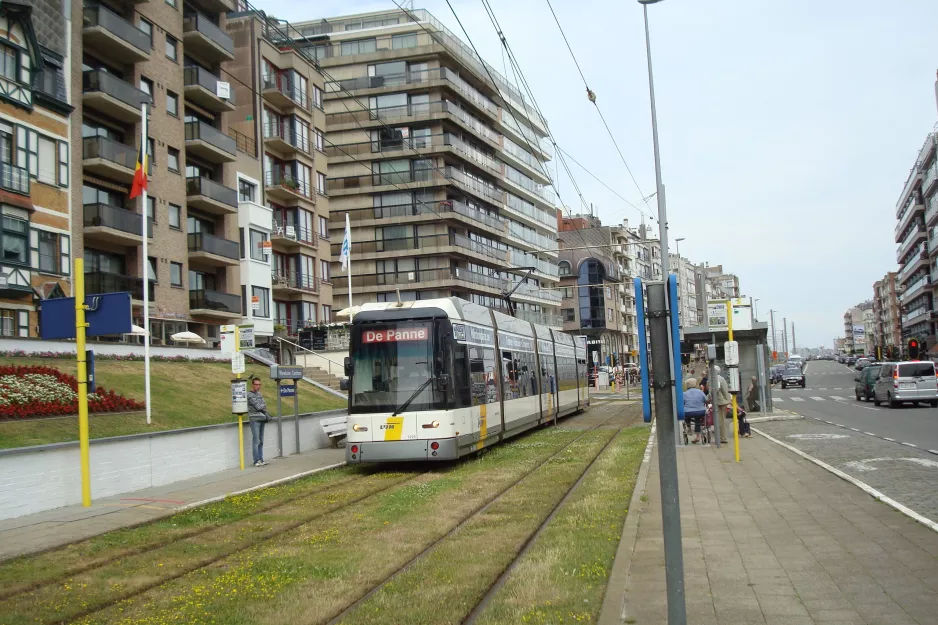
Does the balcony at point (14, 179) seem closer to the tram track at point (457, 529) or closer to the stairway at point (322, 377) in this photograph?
the stairway at point (322, 377)

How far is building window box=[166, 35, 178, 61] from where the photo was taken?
3744cm

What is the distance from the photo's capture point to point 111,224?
32625mm

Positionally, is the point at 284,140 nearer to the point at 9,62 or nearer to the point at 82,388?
the point at 9,62

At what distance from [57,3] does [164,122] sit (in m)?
6.53

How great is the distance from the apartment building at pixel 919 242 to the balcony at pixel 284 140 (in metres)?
62.8

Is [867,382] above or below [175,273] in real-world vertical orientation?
below

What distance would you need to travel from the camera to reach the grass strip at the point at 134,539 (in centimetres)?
833

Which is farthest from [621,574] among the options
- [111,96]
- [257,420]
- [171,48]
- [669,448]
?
[171,48]

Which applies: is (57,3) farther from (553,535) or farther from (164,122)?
(553,535)

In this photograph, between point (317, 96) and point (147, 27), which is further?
point (317, 96)

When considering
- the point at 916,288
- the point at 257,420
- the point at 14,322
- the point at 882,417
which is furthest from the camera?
the point at 916,288

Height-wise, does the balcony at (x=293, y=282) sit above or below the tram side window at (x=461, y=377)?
above

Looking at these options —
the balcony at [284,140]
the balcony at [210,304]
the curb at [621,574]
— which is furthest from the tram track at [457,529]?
the balcony at [284,140]

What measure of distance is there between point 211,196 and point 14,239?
1225 cm
